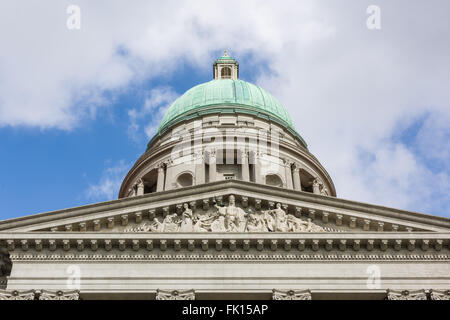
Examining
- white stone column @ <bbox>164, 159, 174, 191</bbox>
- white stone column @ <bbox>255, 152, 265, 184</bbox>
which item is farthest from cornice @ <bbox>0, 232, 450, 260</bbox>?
white stone column @ <bbox>164, 159, 174, 191</bbox>

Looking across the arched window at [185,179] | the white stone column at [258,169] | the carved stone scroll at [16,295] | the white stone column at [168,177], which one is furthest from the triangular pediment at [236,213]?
the arched window at [185,179]

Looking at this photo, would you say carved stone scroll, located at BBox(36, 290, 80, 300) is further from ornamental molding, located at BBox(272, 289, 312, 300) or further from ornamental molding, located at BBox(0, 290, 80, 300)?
ornamental molding, located at BBox(272, 289, 312, 300)

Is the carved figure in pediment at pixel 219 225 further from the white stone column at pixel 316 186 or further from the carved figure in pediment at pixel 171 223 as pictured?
the white stone column at pixel 316 186

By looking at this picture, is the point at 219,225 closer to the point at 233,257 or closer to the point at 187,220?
the point at 187,220

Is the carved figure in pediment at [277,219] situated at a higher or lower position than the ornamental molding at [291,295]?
higher

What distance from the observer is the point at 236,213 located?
2909 centimetres

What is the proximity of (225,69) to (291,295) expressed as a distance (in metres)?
40.2

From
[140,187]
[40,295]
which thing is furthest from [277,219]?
[140,187]

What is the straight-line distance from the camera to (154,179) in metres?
53.0

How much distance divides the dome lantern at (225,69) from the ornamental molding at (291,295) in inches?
1529

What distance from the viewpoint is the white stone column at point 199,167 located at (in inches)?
1901

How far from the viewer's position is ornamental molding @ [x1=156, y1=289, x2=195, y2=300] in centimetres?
2666

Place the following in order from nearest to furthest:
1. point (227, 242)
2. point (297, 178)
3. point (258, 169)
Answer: point (227, 242)
point (258, 169)
point (297, 178)
